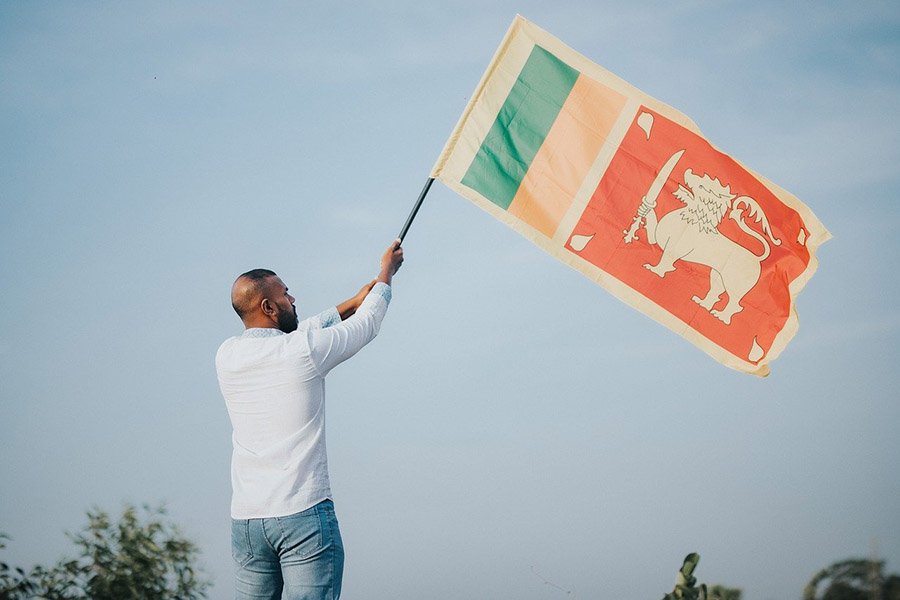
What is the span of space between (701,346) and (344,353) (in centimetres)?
327

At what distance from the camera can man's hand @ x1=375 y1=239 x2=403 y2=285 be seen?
17.0 ft

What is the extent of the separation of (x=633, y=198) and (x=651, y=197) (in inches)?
4.9

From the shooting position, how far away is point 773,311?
668 cm

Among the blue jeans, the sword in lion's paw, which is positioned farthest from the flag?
the blue jeans

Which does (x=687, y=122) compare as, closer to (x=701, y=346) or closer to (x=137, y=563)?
(x=701, y=346)

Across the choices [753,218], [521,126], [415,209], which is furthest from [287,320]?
[753,218]

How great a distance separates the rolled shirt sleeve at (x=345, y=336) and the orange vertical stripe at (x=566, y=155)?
2506 mm

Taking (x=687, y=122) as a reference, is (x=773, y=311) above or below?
below

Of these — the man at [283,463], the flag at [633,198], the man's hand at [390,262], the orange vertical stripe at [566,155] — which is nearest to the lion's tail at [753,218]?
the flag at [633,198]

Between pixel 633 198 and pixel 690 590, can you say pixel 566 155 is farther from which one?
pixel 690 590

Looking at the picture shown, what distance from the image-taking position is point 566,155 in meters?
6.89

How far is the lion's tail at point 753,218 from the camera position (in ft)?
22.1

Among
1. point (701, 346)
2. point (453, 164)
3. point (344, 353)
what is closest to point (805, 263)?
point (701, 346)

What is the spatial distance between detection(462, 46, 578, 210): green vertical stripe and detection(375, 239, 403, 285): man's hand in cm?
133
